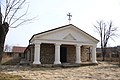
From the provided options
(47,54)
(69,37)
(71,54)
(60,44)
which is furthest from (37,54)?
(71,54)

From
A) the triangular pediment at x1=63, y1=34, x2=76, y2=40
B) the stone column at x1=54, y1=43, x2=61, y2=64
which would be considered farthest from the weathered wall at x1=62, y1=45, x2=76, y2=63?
the stone column at x1=54, y1=43, x2=61, y2=64

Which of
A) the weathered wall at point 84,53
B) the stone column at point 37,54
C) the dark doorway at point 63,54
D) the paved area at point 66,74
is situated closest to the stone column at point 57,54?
the stone column at point 37,54

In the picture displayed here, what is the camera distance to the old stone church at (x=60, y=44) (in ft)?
83.4

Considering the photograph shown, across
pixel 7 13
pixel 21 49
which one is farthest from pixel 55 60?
pixel 21 49

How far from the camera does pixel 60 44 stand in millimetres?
26406

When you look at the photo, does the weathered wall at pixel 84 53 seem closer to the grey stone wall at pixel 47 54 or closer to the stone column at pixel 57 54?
the grey stone wall at pixel 47 54

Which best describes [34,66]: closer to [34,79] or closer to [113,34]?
[34,79]

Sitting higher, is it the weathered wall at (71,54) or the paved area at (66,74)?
the weathered wall at (71,54)

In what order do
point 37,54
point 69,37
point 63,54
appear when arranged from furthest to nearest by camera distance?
point 63,54
point 69,37
point 37,54

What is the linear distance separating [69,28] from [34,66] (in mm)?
6843

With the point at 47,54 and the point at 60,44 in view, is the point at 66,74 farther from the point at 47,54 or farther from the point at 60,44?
the point at 47,54

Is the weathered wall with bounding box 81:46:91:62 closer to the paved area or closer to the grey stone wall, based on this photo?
the grey stone wall

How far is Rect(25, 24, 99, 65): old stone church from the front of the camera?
25.4m

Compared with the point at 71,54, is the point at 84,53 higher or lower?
higher
